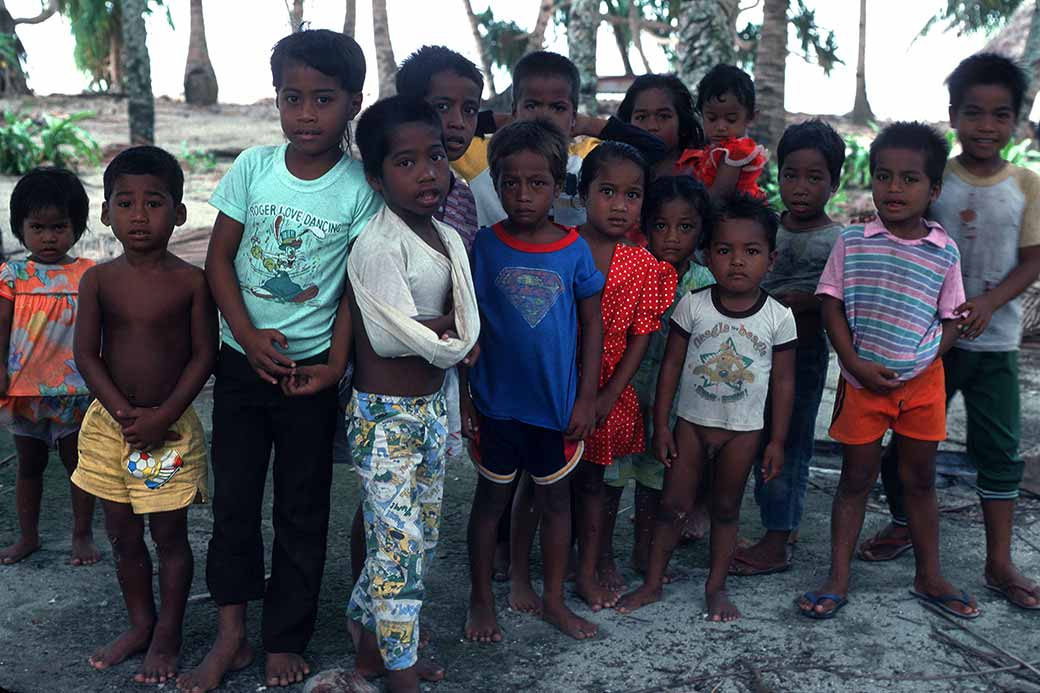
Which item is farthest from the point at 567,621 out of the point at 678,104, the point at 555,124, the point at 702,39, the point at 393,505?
the point at 702,39

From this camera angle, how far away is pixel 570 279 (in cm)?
315

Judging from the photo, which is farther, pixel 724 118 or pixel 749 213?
pixel 724 118

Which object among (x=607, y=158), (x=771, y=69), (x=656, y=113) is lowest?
(x=607, y=158)

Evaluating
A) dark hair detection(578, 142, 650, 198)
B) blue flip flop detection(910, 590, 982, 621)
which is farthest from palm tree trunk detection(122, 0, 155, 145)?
blue flip flop detection(910, 590, 982, 621)

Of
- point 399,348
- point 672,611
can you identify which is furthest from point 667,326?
point 399,348

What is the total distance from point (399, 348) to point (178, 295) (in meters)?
0.72

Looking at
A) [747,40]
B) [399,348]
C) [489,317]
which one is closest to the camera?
[399,348]

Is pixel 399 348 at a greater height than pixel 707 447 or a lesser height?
greater

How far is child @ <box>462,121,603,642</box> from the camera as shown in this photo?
313cm

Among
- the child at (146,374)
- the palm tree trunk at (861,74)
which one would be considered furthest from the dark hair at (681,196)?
the palm tree trunk at (861,74)

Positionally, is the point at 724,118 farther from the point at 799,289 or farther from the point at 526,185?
the point at 526,185

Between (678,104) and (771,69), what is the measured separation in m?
6.27

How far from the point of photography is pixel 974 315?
11.2 feet

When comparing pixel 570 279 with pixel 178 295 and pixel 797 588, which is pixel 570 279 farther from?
pixel 797 588
